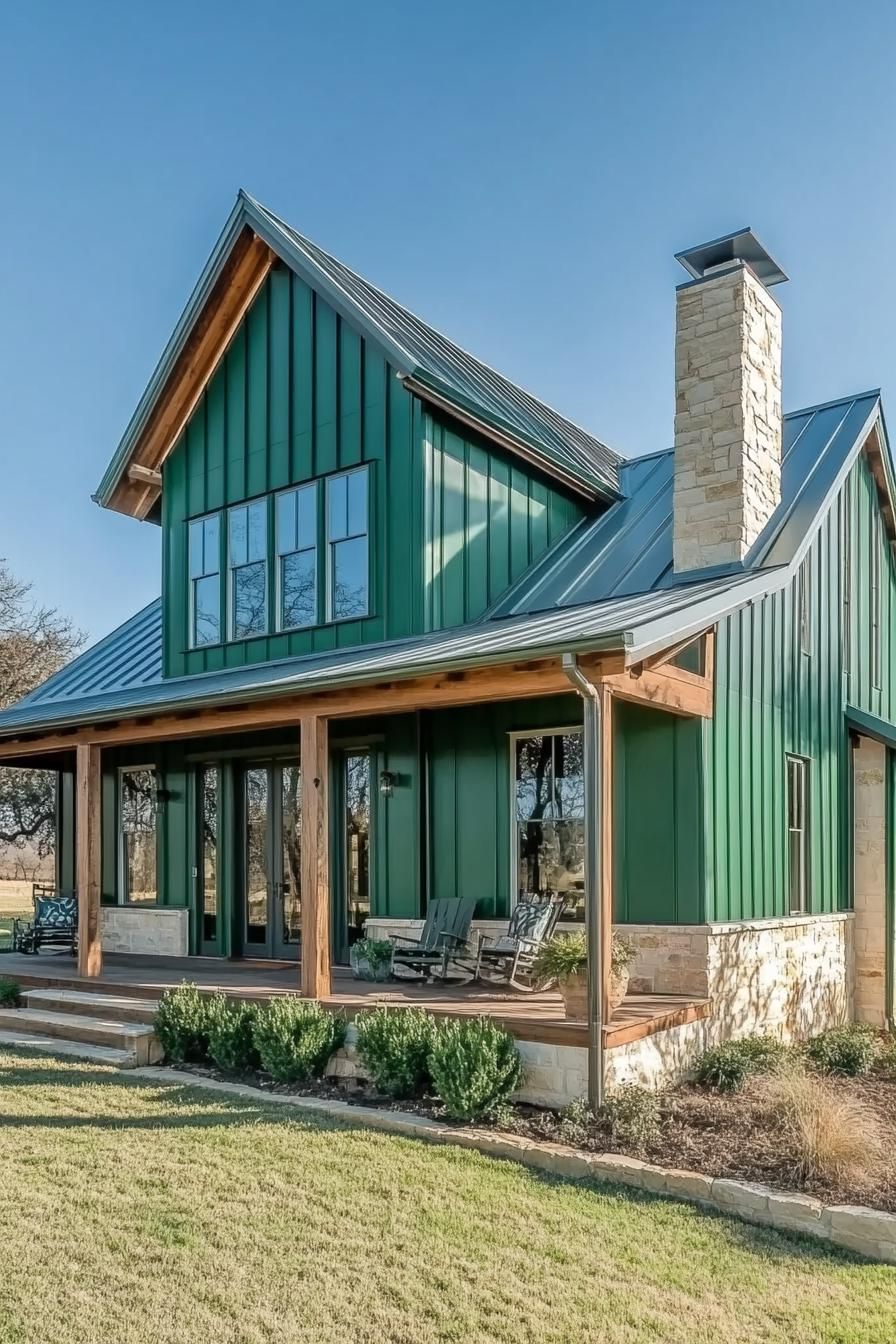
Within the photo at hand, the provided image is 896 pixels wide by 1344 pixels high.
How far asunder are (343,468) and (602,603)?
10.7 feet

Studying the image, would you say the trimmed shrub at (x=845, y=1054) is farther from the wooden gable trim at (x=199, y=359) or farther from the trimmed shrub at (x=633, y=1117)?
the wooden gable trim at (x=199, y=359)

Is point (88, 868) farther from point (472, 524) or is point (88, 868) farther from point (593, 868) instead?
point (593, 868)

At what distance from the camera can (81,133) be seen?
13.5 meters

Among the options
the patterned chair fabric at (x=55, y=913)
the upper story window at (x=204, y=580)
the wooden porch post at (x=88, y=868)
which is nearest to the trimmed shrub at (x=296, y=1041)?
the wooden porch post at (x=88, y=868)

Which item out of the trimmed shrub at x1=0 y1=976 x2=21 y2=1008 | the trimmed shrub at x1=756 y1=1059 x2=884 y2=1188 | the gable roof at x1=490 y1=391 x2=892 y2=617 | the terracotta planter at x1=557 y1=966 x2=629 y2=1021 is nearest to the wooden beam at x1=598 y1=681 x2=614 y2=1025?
the terracotta planter at x1=557 y1=966 x2=629 y2=1021

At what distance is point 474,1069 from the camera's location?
6496 millimetres

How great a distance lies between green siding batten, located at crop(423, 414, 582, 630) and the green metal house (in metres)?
0.03

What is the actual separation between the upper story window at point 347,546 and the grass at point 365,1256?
19.2 ft

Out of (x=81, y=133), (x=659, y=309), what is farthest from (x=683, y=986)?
(x=81, y=133)

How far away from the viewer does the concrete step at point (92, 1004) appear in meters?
8.92

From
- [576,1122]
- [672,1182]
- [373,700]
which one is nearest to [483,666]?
[373,700]

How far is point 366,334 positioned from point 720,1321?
350 inches

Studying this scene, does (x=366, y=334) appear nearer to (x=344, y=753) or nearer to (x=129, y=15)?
(x=344, y=753)

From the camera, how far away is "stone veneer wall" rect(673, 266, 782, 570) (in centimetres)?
950
